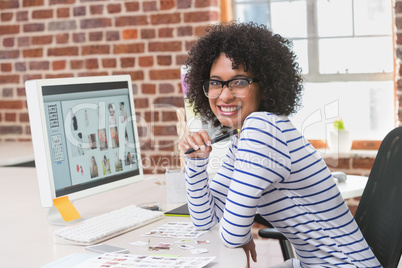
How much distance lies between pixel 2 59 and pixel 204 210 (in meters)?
2.82

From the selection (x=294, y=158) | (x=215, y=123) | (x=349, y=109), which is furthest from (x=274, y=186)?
(x=349, y=109)

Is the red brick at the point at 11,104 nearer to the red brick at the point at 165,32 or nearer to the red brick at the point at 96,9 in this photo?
the red brick at the point at 96,9

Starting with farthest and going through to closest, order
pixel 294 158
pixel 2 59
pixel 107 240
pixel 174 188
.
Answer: pixel 2 59 → pixel 174 188 → pixel 107 240 → pixel 294 158

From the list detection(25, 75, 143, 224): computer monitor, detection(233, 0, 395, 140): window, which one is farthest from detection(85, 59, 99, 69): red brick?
detection(25, 75, 143, 224): computer monitor

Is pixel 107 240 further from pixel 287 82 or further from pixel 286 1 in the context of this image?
pixel 286 1

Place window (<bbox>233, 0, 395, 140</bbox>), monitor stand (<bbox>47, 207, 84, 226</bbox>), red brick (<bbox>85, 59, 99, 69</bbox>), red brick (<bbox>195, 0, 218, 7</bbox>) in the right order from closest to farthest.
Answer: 1. monitor stand (<bbox>47, 207, 84, 226</bbox>)
2. window (<bbox>233, 0, 395, 140</bbox>)
3. red brick (<bbox>195, 0, 218, 7</bbox>)
4. red brick (<bbox>85, 59, 99, 69</bbox>)

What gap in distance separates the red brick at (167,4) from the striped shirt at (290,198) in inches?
85.3

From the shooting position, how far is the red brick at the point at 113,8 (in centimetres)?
367

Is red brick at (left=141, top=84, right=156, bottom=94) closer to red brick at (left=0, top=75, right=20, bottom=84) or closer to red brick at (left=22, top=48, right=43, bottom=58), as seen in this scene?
red brick at (left=22, top=48, right=43, bottom=58)

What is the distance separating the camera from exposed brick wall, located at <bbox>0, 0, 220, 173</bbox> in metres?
3.57

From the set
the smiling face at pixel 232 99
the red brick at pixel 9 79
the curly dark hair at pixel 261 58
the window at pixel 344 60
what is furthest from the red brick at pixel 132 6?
the smiling face at pixel 232 99

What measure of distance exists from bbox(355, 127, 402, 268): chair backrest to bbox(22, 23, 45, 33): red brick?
2831mm

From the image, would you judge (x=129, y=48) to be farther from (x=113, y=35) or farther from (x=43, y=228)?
(x=43, y=228)

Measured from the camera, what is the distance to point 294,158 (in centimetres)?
150
